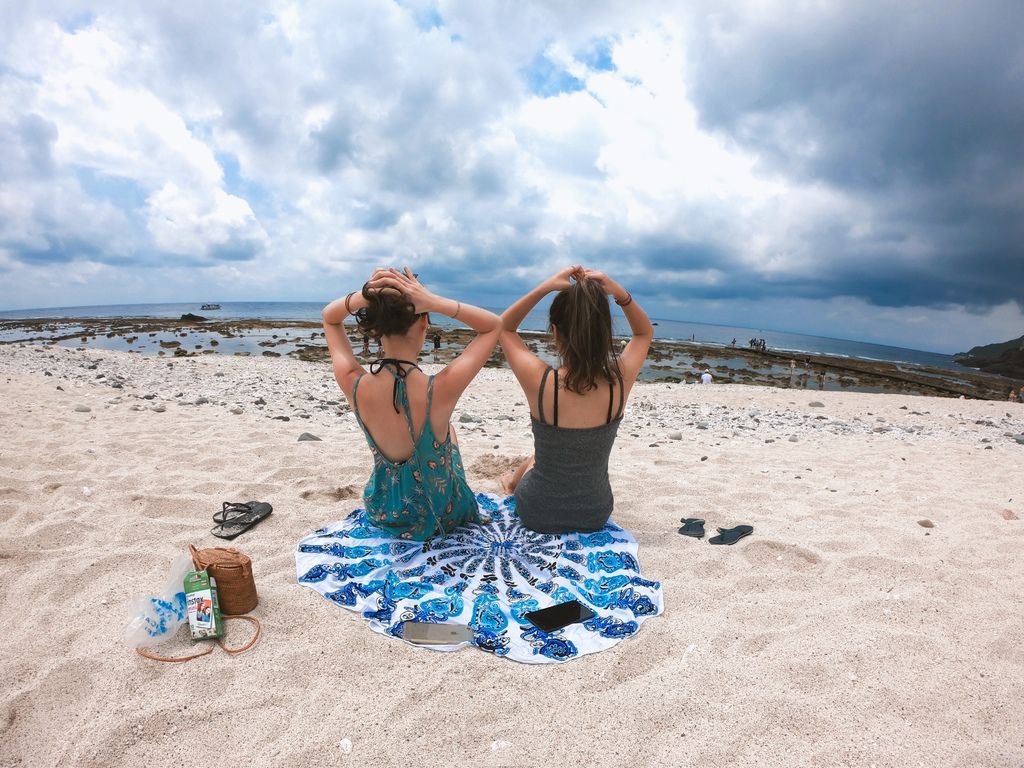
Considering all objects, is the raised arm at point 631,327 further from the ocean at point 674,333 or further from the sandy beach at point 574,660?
the ocean at point 674,333

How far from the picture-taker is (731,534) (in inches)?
142

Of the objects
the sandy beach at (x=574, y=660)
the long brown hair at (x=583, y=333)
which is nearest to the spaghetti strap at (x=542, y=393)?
the long brown hair at (x=583, y=333)

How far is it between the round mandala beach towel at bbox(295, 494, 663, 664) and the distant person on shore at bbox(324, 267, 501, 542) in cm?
24

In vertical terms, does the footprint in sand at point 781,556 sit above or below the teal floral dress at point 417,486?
below

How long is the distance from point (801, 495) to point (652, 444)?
7.32 ft

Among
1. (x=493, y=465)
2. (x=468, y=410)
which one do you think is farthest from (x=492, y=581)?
(x=468, y=410)

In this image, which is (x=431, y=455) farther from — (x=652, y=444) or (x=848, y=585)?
(x=652, y=444)

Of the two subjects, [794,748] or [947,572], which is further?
[947,572]

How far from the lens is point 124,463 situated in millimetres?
4520

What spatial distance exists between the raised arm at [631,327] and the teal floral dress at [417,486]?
3.96ft

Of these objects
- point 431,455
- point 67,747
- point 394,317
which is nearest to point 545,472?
point 431,455

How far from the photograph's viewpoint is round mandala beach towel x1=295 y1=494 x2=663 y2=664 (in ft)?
8.25

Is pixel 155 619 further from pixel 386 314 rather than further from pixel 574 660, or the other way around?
pixel 574 660

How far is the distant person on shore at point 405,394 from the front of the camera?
9.16 ft
